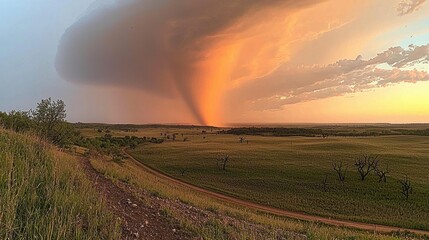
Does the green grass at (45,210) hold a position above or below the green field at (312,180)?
above

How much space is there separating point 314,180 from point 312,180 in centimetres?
43

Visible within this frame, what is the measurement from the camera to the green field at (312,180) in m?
38.3

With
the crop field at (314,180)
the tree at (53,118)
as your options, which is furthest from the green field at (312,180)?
the tree at (53,118)

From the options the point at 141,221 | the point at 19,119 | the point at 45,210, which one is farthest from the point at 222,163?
the point at 45,210

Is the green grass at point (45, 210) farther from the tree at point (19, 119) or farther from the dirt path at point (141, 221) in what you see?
the tree at point (19, 119)

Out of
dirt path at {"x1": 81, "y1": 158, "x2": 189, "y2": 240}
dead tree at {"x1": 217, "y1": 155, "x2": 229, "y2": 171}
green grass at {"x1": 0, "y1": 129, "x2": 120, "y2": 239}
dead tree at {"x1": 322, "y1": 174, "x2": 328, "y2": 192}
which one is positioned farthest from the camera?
dead tree at {"x1": 217, "y1": 155, "x2": 229, "y2": 171}

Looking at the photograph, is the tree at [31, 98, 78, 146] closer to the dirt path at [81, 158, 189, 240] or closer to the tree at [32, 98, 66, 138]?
the tree at [32, 98, 66, 138]

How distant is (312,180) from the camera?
52781 millimetres

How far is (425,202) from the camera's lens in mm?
41031

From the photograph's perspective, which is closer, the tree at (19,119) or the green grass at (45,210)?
the green grass at (45,210)

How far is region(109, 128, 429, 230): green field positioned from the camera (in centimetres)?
3834

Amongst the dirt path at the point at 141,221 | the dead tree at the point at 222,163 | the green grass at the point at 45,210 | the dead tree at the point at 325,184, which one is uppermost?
the green grass at the point at 45,210

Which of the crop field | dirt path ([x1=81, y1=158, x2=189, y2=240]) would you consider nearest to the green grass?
dirt path ([x1=81, y1=158, x2=189, y2=240])

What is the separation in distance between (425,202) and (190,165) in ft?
139
